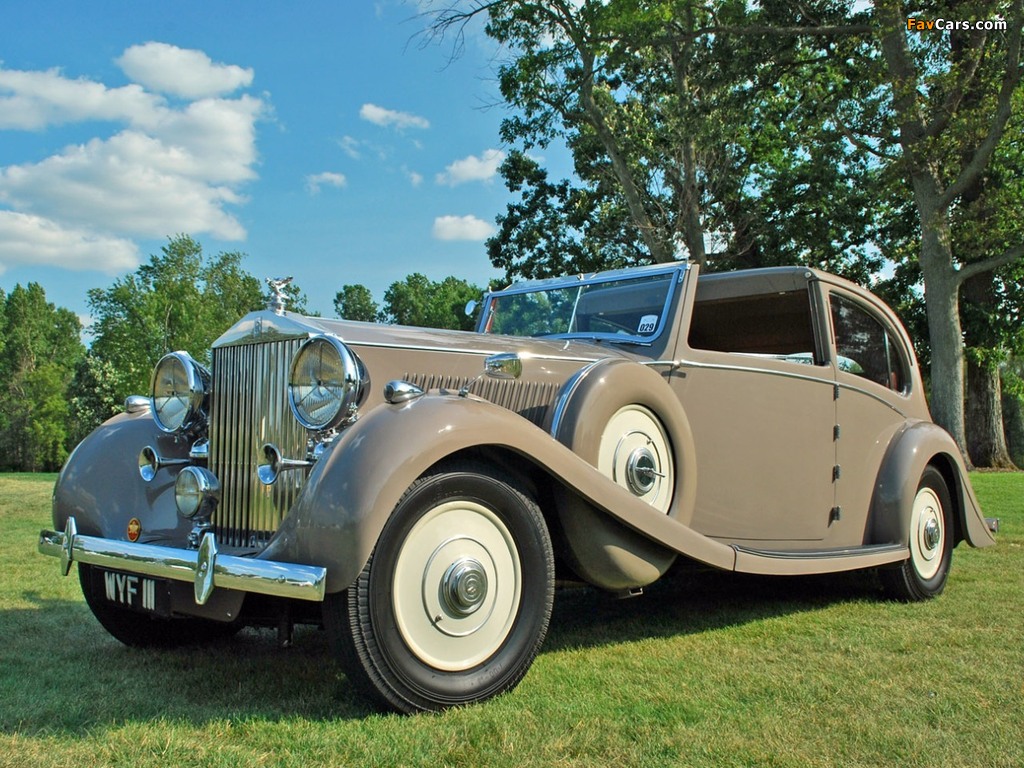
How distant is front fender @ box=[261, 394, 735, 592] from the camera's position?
2.69 meters

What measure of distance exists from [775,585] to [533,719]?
3440 mm

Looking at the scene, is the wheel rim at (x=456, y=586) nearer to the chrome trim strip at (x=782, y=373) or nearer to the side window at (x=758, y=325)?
the chrome trim strip at (x=782, y=373)

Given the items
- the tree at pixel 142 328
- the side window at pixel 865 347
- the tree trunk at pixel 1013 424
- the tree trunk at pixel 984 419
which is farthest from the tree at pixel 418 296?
the side window at pixel 865 347

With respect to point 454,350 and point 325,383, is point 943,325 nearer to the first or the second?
point 454,350

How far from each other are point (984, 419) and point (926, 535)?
1458 centimetres

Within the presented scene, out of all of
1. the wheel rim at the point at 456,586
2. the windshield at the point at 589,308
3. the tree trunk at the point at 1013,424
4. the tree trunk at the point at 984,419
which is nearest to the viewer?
the wheel rim at the point at 456,586

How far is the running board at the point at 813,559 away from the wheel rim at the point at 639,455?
43 cm

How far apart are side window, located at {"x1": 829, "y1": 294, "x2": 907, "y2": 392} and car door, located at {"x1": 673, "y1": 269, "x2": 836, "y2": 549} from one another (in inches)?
8.5

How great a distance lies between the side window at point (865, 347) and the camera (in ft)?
17.4

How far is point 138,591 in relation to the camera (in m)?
3.26

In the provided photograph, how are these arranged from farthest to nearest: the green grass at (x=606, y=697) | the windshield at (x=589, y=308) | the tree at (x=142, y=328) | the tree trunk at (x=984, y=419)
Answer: the tree at (x=142, y=328)
the tree trunk at (x=984, y=419)
the windshield at (x=589, y=308)
the green grass at (x=606, y=697)

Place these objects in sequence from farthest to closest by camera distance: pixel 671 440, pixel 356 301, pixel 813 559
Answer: pixel 356 301 → pixel 813 559 → pixel 671 440

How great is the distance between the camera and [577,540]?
11.1ft

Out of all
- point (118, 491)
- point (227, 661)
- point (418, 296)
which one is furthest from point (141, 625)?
point (418, 296)
